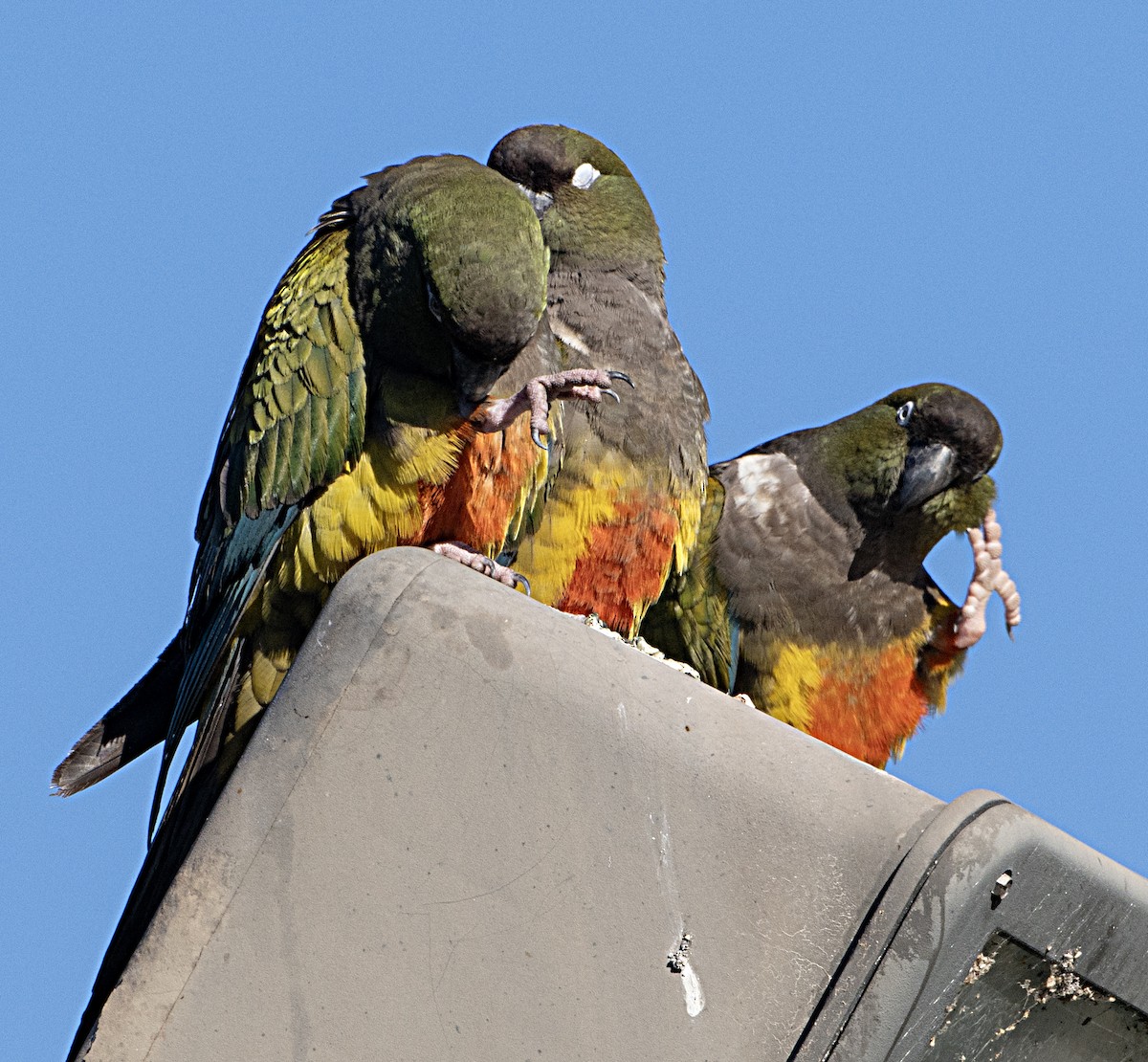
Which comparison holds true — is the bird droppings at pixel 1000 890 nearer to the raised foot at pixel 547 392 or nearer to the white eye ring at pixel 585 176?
the raised foot at pixel 547 392

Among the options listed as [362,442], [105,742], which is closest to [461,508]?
[362,442]

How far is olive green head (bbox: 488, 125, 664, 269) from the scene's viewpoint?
502 cm

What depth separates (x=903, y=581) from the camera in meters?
5.31

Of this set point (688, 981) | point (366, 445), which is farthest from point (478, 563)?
point (688, 981)

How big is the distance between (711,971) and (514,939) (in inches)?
12.3

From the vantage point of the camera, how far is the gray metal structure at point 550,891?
7.45 feet

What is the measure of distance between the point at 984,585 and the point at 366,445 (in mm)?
2258

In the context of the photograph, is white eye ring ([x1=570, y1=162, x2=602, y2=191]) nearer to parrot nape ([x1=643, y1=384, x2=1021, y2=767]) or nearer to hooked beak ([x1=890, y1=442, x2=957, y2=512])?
parrot nape ([x1=643, y1=384, x2=1021, y2=767])

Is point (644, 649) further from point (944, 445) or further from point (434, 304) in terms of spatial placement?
point (944, 445)

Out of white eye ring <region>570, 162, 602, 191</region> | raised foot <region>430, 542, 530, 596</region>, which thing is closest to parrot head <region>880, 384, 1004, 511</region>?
white eye ring <region>570, 162, 602, 191</region>

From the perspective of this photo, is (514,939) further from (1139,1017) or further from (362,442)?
(362,442)

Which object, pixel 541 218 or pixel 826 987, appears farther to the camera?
pixel 541 218

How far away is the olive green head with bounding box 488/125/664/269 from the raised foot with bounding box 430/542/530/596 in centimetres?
143

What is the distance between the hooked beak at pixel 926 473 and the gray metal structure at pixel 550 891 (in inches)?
112
